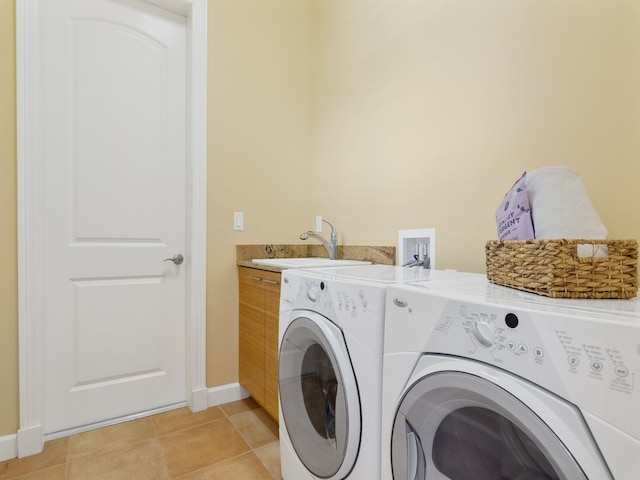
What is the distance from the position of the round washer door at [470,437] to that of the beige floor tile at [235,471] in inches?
33.3

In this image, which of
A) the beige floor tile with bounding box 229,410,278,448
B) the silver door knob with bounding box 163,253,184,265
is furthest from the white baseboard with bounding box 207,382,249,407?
the silver door knob with bounding box 163,253,184,265

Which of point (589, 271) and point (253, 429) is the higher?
point (589, 271)

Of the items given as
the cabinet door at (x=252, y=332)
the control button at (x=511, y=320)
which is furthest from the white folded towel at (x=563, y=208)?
the cabinet door at (x=252, y=332)

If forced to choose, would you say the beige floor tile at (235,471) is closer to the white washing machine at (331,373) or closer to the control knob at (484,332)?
the white washing machine at (331,373)

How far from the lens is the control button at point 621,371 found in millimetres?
432

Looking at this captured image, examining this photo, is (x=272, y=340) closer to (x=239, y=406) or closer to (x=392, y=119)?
(x=239, y=406)

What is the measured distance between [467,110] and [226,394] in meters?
1.97

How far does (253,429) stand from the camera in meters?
1.66

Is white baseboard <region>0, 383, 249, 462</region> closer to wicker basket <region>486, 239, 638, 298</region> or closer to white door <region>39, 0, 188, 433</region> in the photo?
white door <region>39, 0, 188, 433</region>

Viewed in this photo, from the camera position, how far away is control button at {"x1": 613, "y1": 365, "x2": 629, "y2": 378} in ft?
1.42

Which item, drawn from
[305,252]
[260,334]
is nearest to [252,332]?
[260,334]

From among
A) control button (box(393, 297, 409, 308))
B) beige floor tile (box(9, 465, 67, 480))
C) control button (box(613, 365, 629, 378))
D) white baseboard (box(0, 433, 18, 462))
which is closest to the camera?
control button (box(613, 365, 629, 378))

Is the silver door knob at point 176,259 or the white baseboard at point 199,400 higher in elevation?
the silver door knob at point 176,259

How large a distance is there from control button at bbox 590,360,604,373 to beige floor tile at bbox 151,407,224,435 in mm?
1789
